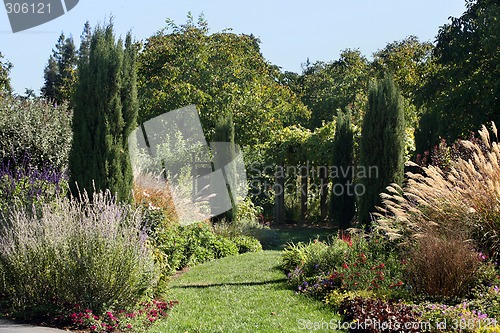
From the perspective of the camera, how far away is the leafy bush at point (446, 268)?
608cm

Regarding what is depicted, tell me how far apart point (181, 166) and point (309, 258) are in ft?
31.0

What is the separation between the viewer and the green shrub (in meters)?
12.5

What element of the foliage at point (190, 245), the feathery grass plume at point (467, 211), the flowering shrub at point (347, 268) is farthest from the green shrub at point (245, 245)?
the feathery grass plume at point (467, 211)

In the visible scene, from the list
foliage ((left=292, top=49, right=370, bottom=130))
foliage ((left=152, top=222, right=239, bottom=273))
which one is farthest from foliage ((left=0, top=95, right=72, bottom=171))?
foliage ((left=292, top=49, right=370, bottom=130))

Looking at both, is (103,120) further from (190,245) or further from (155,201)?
(190,245)

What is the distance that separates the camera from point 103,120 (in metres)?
8.04

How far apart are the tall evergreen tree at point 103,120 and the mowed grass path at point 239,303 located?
1749 millimetres

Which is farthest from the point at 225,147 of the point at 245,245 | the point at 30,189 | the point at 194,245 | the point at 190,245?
the point at 30,189

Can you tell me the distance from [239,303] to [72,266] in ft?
6.37

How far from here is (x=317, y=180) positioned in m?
17.9

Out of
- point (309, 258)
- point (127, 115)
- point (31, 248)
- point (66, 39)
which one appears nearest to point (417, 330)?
point (309, 258)

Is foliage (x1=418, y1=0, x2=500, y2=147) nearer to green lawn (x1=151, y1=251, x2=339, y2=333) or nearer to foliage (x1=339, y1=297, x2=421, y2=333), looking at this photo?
green lawn (x1=151, y1=251, x2=339, y2=333)

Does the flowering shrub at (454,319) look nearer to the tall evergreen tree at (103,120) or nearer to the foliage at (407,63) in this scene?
the tall evergreen tree at (103,120)

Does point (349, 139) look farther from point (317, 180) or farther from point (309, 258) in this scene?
point (309, 258)
